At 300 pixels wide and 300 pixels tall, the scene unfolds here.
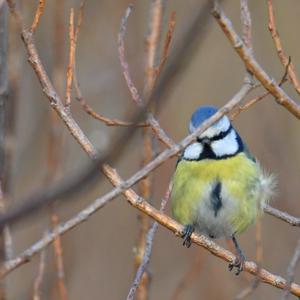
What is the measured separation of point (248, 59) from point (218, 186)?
1098mm

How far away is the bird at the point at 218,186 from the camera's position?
232 cm

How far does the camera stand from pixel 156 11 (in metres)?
1.73

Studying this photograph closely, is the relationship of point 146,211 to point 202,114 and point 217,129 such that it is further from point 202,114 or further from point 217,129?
point 217,129

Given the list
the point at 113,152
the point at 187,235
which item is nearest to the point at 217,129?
the point at 187,235

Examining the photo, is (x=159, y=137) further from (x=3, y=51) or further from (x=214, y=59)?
(x=214, y=59)

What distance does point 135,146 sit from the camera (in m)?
3.08

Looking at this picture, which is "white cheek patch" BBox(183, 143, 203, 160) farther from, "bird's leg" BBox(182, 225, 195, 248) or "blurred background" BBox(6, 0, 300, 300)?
"blurred background" BBox(6, 0, 300, 300)

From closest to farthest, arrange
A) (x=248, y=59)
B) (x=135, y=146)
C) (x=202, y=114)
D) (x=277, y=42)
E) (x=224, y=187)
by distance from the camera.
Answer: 1. (x=248, y=59)
2. (x=277, y=42)
3. (x=202, y=114)
4. (x=224, y=187)
5. (x=135, y=146)

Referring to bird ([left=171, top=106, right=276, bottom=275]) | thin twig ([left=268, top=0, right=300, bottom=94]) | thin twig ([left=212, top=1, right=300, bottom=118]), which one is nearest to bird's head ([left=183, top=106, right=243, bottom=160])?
bird ([left=171, top=106, right=276, bottom=275])

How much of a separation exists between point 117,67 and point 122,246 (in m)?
1.14

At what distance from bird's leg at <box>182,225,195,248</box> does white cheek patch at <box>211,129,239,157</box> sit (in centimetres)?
26

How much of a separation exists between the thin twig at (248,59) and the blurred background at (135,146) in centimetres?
134

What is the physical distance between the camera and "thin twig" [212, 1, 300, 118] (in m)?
1.16

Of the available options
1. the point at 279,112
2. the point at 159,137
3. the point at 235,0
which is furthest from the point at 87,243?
the point at 159,137
